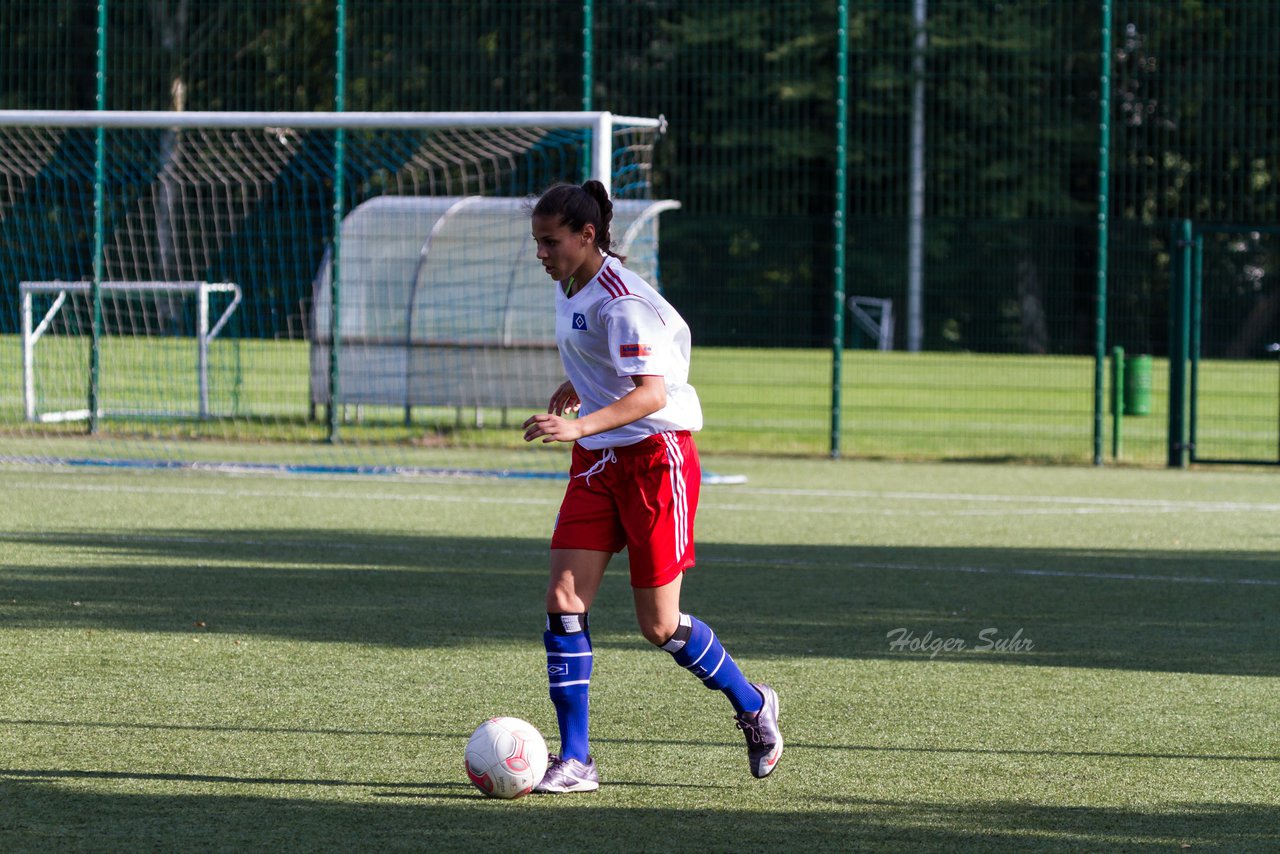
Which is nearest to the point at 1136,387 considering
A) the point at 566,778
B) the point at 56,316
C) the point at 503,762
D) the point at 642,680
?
the point at 56,316

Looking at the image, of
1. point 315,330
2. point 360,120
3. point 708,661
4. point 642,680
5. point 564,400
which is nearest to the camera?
point 708,661

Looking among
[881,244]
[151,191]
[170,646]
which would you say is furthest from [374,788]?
[881,244]

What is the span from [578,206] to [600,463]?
2.35 ft

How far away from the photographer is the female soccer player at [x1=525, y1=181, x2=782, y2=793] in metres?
4.78

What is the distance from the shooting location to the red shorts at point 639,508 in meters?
4.82

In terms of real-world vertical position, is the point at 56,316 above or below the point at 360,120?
below

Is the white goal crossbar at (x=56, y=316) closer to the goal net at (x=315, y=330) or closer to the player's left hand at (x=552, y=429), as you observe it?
the goal net at (x=315, y=330)

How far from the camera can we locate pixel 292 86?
690 inches

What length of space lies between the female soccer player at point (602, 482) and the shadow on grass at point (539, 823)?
0.29 metres

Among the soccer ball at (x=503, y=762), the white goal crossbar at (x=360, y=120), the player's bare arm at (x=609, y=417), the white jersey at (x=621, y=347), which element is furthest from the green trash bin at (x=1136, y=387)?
the soccer ball at (x=503, y=762)

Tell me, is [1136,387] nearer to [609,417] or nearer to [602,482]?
[602,482]

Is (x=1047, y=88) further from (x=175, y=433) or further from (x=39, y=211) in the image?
(x=39, y=211)

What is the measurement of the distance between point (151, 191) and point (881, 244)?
26.9 feet

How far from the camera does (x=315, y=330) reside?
16547 mm
